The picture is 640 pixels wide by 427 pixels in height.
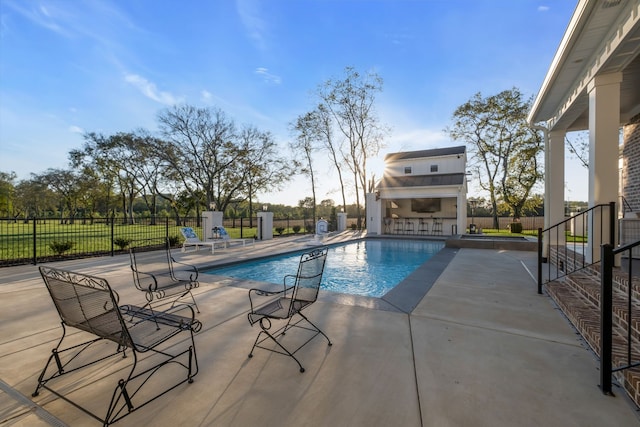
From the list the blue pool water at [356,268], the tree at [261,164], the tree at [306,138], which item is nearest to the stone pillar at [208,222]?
the blue pool water at [356,268]

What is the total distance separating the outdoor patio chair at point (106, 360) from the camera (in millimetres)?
2008

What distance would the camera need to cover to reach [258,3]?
26.3 ft

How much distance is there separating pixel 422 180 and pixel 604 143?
44.4ft

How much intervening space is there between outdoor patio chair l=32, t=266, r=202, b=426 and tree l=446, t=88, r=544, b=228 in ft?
78.6

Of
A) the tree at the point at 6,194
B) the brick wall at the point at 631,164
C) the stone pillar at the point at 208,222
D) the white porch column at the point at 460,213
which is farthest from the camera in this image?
the tree at the point at 6,194

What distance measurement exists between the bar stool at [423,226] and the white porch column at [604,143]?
13.8 m

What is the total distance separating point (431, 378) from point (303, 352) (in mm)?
1187

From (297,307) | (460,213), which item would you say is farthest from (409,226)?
(297,307)

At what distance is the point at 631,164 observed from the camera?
675 cm

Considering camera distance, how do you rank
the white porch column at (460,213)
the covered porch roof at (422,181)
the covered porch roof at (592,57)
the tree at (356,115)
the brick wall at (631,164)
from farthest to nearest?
the tree at (356,115), the covered porch roof at (422,181), the white porch column at (460,213), the brick wall at (631,164), the covered porch roof at (592,57)

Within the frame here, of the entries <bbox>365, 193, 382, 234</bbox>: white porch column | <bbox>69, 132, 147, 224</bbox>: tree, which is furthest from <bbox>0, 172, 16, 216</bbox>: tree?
<bbox>365, 193, 382, 234</bbox>: white porch column

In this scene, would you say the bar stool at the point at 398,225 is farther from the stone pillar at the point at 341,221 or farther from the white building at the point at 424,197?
the stone pillar at the point at 341,221

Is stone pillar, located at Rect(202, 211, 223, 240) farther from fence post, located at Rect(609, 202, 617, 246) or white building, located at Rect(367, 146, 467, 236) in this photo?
fence post, located at Rect(609, 202, 617, 246)

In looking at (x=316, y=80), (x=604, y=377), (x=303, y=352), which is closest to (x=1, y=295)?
(x=303, y=352)
